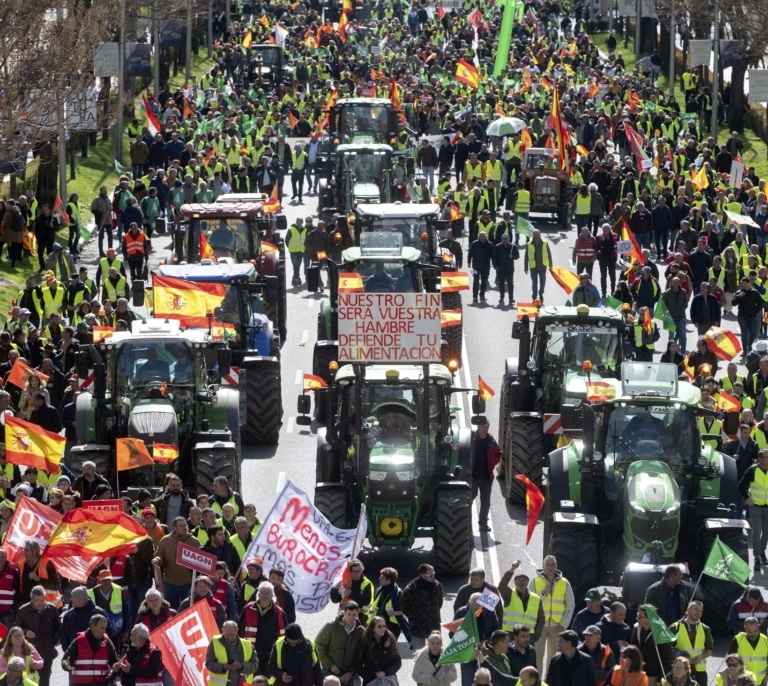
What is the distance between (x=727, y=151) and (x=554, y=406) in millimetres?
22896

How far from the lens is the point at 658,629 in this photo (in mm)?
18328

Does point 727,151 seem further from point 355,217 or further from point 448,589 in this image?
point 448,589

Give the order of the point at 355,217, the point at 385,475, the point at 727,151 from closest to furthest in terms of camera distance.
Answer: the point at 385,475, the point at 355,217, the point at 727,151

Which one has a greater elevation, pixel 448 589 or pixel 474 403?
pixel 474 403

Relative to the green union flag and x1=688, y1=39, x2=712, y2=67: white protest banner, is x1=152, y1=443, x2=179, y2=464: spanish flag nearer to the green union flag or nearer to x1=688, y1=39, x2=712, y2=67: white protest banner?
the green union flag

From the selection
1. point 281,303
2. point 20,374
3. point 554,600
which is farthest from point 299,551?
point 281,303

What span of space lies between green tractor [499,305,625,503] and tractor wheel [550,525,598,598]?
3.98m

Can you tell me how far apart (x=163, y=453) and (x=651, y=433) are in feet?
18.7

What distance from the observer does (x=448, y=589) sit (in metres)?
22.8

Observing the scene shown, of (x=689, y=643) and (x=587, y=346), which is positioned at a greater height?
(x=587, y=346)

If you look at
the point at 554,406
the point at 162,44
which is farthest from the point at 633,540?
the point at 162,44

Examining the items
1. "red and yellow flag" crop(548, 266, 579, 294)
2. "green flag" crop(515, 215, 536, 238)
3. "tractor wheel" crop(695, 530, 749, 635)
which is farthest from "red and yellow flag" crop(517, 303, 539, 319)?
"green flag" crop(515, 215, 536, 238)

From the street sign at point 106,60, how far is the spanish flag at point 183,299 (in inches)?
920

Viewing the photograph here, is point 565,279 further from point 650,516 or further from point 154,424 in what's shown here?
point 650,516
